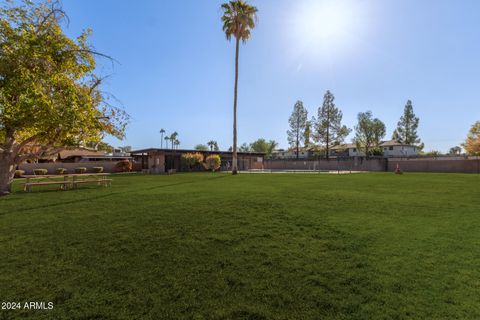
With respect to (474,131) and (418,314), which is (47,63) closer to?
(418,314)

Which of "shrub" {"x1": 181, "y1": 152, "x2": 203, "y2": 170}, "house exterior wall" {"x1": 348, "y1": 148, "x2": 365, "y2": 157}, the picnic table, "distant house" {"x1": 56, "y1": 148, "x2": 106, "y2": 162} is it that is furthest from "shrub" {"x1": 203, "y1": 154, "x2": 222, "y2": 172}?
"house exterior wall" {"x1": 348, "y1": 148, "x2": 365, "y2": 157}

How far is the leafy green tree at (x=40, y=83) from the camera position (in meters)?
8.38

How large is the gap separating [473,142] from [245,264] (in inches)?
1721

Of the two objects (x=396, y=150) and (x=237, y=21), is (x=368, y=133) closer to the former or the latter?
(x=396, y=150)

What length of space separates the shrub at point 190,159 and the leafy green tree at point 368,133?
43.7 meters

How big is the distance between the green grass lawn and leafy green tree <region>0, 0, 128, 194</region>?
3762mm

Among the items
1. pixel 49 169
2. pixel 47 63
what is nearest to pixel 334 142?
pixel 49 169

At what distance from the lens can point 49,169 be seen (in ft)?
102

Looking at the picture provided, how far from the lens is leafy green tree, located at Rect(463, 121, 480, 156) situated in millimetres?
34094

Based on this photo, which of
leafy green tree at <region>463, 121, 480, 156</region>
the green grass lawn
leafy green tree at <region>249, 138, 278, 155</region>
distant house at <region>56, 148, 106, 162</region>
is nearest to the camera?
the green grass lawn

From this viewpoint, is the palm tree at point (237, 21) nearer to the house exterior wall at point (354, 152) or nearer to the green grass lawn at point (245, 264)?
the green grass lawn at point (245, 264)

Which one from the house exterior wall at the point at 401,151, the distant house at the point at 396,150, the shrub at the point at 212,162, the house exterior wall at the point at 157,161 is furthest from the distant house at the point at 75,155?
the house exterior wall at the point at 401,151

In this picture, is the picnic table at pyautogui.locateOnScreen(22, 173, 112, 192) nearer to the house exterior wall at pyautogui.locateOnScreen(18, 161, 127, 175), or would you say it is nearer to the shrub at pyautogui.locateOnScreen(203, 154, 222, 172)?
the house exterior wall at pyautogui.locateOnScreen(18, 161, 127, 175)

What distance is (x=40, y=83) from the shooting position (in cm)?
892
